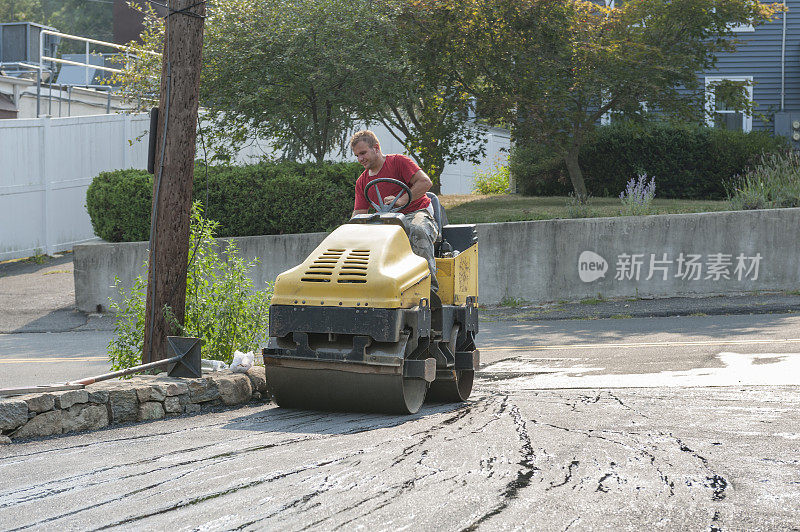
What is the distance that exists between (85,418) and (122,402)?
0.34m

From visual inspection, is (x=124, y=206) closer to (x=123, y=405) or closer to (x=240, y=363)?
(x=240, y=363)

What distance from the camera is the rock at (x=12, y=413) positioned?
6.38 metres

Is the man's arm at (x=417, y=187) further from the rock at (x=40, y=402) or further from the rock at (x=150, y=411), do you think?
the rock at (x=40, y=402)

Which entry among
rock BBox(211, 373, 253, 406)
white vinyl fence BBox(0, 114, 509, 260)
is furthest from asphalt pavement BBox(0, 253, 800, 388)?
rock BBox(211, 373, 253, 406)

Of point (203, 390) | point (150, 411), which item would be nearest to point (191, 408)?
point (203, 390)

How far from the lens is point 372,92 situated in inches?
678

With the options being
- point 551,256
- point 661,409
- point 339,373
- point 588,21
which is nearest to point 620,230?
point 551,256

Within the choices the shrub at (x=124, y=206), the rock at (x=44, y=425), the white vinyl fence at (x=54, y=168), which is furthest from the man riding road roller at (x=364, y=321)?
the white vinyl fence at (x=54, y=168)

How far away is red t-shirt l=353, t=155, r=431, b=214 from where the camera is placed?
793cm

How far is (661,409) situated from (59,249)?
662 inches

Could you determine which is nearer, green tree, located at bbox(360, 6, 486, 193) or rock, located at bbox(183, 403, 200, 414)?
rock, located at bbox(183, 403, 200, 414)

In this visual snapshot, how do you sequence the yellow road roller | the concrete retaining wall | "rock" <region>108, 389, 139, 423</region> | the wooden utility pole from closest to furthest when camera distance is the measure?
the yellow road roller, "rock" <region>108, 389, 139, 423</region>, the wooden utility pole, the concrete retaining wall

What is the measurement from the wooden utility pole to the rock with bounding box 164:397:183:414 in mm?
955

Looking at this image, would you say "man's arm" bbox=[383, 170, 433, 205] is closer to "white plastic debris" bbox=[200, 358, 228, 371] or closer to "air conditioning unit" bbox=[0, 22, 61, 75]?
"white plastic debris" bbox=[200, 358, 228, 371]
